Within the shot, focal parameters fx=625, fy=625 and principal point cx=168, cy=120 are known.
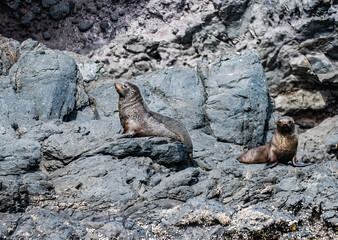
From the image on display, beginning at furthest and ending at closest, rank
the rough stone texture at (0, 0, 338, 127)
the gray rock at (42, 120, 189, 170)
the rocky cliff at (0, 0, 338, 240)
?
the rough stone texture at (0, 0, 338, 127) → the gray rock at (42, 120, 189, 170) → the rocky cliff at (0, 0, 338, 240)

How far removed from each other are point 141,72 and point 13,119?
4.12 metres

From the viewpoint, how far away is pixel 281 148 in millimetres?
9102

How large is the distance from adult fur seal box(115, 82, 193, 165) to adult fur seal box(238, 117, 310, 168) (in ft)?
3.36

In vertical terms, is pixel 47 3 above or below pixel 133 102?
above

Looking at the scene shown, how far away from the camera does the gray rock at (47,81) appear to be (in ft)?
32.4

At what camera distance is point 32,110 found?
9.56 meters

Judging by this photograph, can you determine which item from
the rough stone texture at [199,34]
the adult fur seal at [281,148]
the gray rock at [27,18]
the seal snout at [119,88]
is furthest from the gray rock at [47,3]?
the adult fur seal at [281,148]

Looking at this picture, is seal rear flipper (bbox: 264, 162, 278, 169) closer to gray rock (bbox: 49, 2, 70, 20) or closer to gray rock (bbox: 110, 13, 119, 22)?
gray rock (bbox: 110, 13, 119, 22)

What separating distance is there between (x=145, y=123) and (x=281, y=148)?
2072mm

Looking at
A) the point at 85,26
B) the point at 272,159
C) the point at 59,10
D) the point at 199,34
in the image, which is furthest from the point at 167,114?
the point at 59,10

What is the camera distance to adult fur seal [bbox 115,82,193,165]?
30.8 feet

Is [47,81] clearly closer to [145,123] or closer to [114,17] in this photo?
[145,123]

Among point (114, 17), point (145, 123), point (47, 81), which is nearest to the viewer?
point (145, 123)

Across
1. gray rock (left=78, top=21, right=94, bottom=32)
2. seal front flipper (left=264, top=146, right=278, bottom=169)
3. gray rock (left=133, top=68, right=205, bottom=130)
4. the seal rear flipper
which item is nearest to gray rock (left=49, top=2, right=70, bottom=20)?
gray rock (left=78, top=21, right=94, bottom=32)
